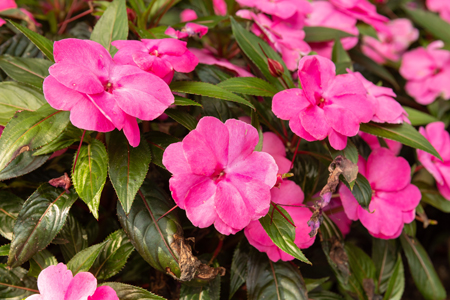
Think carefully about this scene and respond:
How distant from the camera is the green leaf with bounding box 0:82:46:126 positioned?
0.76 metres

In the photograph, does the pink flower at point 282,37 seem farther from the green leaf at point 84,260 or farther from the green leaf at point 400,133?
the green leaf at point 84,260

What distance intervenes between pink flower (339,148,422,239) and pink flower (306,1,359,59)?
21.5 inches

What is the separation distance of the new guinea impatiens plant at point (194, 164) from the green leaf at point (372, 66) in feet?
0.92

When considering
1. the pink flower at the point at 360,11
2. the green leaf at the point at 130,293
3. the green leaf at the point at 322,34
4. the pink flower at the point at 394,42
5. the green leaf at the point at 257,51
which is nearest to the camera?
the green leaf at the point at 130,293

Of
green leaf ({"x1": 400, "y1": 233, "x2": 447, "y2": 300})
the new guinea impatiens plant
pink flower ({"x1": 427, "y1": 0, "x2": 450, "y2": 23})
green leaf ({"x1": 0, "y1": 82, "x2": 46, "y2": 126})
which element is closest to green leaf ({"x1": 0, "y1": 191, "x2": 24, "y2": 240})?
the new guinea impatiens plant

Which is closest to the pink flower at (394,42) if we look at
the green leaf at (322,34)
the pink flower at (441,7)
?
the pink flower at (441,7)

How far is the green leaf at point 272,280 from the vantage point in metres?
0.85

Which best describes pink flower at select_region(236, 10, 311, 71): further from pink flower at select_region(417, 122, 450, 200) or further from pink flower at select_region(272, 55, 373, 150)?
pink flower at select_region(417, 122, 450, 200)

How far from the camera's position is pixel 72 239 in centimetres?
85

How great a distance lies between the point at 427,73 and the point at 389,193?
86 centimetres

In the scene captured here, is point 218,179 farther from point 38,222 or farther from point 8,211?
point 8,211

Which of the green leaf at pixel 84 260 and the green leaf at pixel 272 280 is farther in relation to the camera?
the green leaf at pixel 272 280

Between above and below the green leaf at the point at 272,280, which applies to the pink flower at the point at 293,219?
above

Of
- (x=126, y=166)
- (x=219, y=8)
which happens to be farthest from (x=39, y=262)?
(x=219, y=8)
